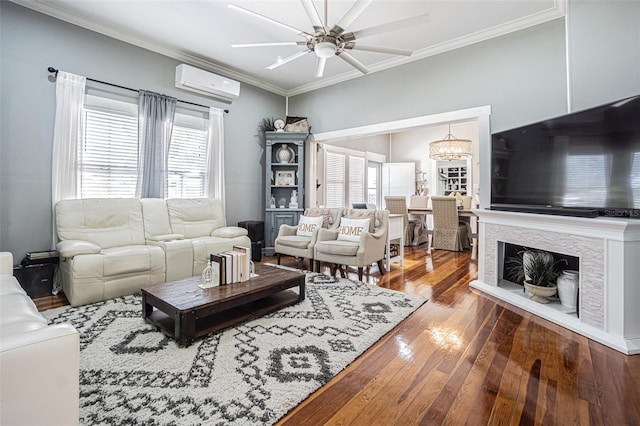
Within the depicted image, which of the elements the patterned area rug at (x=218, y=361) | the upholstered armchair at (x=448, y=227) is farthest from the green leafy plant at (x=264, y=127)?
the patterned area rug at (x=218, y=361)

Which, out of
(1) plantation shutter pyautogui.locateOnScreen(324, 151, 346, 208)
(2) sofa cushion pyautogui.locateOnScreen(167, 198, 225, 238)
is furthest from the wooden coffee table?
(1) plantation shutter pyautogui.locateOnScreen(324, 151, 346, 208)

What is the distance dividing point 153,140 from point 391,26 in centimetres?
327

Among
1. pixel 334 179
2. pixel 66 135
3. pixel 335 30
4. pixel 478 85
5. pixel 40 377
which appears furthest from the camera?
pixel 334 179

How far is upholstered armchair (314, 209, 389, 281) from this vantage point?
12.1 ft

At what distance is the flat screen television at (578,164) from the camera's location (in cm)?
222

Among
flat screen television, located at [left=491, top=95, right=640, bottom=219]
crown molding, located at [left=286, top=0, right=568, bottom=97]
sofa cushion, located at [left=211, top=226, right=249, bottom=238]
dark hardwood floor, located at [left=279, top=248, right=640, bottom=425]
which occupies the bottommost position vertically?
dark hardwood floor, located at [left=279, top=248, right=640, bottom=425]

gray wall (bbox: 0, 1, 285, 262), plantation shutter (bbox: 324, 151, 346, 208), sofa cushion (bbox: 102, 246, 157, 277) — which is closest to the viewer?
sofa cushion (bbox: 102, 246, 157, 277)

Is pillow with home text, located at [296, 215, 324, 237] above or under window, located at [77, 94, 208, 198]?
under

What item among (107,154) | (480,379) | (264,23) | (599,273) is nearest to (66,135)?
(107,154)

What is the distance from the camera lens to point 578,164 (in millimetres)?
2533

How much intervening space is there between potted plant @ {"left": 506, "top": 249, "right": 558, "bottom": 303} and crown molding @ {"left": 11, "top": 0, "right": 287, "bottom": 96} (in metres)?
4.74

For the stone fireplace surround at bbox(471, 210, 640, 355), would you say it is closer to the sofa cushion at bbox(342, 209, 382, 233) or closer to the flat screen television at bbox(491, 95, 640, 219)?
the flat screen television at bbox(491, 95, 640, 219)

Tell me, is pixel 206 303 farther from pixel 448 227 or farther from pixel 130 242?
pixel 448 227

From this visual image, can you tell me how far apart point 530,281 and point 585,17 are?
252 centimetres
